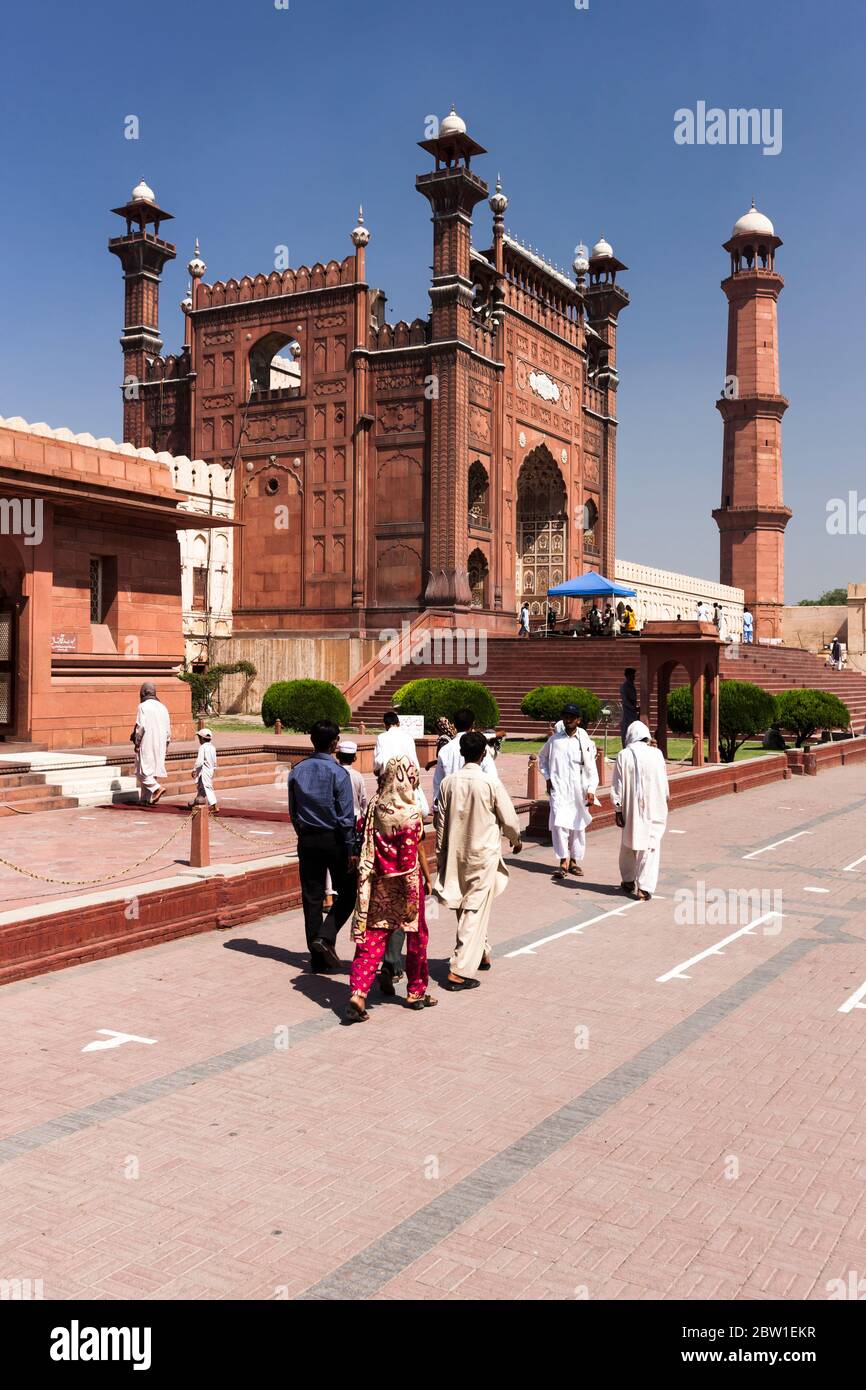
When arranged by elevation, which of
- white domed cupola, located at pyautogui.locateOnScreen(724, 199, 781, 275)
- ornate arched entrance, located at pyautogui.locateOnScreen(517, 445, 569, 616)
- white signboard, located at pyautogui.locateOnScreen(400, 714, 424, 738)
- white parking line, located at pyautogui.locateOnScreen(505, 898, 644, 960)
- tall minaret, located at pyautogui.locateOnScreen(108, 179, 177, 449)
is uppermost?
white domed cupola, located at pyautogui.locateOnScreen(724, 199, 781, 275)

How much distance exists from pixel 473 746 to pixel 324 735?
3.23ft

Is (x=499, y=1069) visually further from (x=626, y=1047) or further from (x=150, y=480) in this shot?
(x=150, y=480)

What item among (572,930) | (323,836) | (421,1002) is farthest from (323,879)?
(572,930)

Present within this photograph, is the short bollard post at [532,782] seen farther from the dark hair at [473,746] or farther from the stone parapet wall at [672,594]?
the stone parapet wall at [672,594]

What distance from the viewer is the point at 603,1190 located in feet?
14.6

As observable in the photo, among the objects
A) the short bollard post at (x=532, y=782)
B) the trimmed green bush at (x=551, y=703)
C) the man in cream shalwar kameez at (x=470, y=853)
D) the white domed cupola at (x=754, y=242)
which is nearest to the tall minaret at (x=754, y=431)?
the white domed cupola at (x=754, y=242)

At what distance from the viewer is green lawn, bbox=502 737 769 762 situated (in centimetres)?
2344

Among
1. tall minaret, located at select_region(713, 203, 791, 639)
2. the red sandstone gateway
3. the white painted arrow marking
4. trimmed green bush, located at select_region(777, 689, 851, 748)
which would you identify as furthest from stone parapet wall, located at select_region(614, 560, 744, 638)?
the white painted arrow marking

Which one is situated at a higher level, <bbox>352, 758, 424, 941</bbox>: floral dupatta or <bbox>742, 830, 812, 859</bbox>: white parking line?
<bbox>352, 758, 424, 941</bbox>: floral dupatta

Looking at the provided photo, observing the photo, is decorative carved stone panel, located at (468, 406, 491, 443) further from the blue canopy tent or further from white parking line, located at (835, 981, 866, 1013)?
white parking line, located at (835, 981, 866, 1013)

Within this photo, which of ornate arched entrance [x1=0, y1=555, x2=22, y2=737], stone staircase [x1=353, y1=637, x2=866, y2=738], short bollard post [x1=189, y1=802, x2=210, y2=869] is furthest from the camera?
stone staircase [x1=353, y1=637, x2=866, y2=738]

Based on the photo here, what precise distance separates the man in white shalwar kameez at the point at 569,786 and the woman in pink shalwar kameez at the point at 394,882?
447 centimetres

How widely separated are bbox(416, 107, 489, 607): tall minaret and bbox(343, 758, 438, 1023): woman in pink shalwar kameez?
26.6 m

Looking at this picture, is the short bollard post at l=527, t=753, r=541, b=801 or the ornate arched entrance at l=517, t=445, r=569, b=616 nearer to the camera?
the short bollard post at l=527, t=753, r=541, b=801
